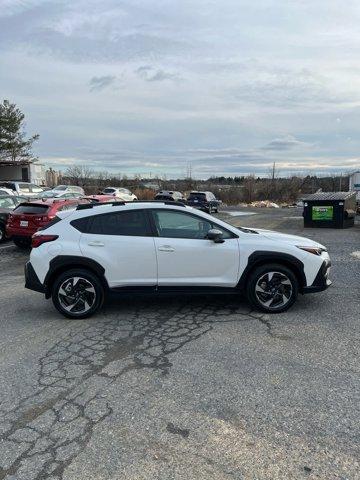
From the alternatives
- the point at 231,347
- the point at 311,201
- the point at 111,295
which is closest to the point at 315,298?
the point at 231,347

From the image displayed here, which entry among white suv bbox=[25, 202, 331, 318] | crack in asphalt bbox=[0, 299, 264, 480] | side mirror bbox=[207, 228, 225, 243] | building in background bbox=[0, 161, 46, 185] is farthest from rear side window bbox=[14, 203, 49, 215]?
building in background bbox=[0, 161, 46, 185]

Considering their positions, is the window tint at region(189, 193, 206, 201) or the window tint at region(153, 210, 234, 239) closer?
the window tint at region(153, 210, 234, 239)

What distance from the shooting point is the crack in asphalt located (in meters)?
2.99

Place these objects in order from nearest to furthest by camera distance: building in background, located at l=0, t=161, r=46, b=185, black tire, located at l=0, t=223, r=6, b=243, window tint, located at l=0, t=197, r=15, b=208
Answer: black tire, located at l=0, t=223, r=6, b=243
window tint, located at l=0, t=197, r=15, b=208
building in background, located at l=0, t=161, r=46, b=185

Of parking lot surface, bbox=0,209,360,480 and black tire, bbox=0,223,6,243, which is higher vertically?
black tire, bbox=0,223,6,243

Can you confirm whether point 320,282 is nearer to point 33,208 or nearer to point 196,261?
point 196,261

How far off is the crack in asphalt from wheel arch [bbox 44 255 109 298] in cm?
62

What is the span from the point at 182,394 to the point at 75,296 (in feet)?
8.62

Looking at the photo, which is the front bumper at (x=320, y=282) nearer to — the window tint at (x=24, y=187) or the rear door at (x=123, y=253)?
the rear door at (x=123, y=253)

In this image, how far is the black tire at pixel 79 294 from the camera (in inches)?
231

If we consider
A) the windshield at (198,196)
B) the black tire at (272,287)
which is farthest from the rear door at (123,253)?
the windshield at (198,196)

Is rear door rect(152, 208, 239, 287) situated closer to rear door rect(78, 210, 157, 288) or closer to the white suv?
the white suv

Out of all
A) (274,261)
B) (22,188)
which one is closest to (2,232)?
(274,261)

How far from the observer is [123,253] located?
588cm
